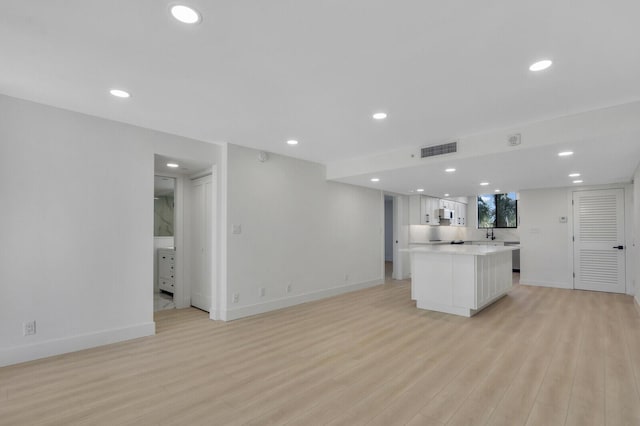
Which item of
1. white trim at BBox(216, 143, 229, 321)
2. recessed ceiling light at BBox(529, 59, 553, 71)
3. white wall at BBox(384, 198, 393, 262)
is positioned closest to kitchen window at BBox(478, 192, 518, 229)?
white wall at BBox(384, 198, 393, 262)

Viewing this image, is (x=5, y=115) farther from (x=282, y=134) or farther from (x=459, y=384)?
(x=459, y=384)

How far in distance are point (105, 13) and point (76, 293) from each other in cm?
286

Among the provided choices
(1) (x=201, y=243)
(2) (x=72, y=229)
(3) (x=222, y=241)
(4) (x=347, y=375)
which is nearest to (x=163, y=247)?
(1) (x=201, y=243)

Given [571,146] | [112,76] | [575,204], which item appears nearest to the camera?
[112,76]

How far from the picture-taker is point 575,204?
6.95 meters

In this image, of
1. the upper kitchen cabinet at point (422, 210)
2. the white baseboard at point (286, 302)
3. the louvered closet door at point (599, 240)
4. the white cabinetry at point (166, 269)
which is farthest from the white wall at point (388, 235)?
the white cabinetry at point (166, 269)

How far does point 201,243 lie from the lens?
523 cm

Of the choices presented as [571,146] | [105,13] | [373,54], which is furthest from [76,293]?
[571,146]

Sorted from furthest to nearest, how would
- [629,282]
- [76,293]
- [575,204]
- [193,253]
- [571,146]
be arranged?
[575,204], [629,282], [193,253], [571,146], [76,293]

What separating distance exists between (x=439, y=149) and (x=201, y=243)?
397cm

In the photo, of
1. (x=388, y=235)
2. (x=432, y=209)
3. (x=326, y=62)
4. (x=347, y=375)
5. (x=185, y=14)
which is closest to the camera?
(x=185, y=14)

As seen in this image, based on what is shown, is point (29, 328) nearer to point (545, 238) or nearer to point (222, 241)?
point (222, 241)

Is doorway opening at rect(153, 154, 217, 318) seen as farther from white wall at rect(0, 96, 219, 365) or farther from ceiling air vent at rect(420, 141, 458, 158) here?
ceiling air vent at rect(420, 141, 458, 158)

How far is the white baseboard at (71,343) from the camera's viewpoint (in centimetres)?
303
